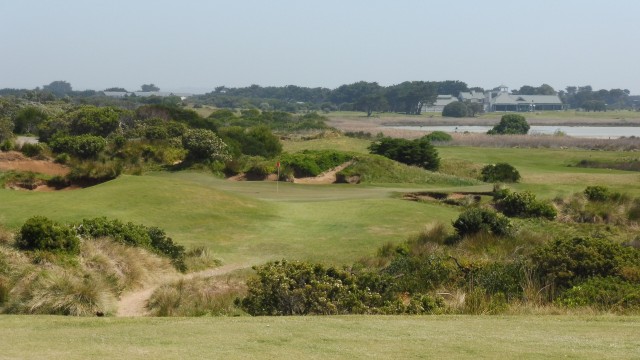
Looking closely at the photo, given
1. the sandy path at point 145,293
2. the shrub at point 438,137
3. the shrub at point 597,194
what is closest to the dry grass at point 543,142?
the shrub at point 438,137

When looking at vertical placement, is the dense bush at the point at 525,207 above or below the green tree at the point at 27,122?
above

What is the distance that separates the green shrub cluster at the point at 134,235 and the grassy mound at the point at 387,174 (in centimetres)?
2489

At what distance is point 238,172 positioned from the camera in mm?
44312

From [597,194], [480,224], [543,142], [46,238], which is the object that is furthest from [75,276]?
[543,142]

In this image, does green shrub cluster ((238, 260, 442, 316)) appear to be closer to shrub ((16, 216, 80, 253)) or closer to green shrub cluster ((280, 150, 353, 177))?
shrub ((16, 216, 80, 253))

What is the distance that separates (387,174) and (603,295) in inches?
1318

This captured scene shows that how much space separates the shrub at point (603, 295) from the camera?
12062mm

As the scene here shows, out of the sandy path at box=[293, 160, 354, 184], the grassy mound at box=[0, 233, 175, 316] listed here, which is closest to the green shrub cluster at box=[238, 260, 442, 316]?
the grassy mound at box=[0, 233, 175, 316]

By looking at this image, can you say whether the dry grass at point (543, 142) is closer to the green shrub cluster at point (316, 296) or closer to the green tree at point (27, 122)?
the green tree at point (27, 122)

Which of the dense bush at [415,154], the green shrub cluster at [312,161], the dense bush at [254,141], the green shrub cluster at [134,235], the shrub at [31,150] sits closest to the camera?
the green shrub cluster at [134,235]

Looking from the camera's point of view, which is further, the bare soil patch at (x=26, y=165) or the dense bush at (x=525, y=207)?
the bare soil patch at (x=26, y=165)

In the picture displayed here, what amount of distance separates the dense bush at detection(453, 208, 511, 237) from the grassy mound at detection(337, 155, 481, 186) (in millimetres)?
21235

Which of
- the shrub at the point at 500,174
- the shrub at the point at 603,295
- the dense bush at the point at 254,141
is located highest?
the shrub at the point at 603,295

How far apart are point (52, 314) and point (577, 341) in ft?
24.8
